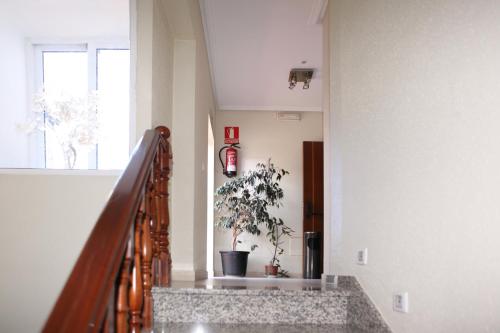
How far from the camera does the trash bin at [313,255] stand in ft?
23.0

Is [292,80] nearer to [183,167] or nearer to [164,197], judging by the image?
[183,167]

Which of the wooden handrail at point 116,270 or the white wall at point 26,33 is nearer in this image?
the wooden handrail at point 116,270

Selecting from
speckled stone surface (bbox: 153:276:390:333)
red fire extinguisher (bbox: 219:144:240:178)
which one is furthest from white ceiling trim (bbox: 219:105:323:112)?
speckled stone surface (bbox: 153:276:390:333)

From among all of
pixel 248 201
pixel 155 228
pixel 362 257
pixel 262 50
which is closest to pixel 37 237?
pixel 155 228

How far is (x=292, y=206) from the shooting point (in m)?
8.44

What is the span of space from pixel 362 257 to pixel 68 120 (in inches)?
83.4

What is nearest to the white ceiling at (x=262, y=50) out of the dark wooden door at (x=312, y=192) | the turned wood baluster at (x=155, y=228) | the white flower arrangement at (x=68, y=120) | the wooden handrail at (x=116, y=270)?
the dark wooden door at (x=312, y=192)

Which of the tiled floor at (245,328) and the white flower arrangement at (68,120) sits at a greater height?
the white flower arrangement at (68,120)

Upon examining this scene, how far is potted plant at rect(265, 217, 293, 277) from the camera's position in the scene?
7.67m

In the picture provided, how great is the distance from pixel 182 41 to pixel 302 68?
263cm

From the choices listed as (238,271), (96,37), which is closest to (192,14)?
(96,37)

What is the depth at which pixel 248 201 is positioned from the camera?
7734 millimetres

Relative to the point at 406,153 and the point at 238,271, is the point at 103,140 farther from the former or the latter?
the point at 238,271

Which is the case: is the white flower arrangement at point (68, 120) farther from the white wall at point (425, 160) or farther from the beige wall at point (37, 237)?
the white wall at point (425, 160)
